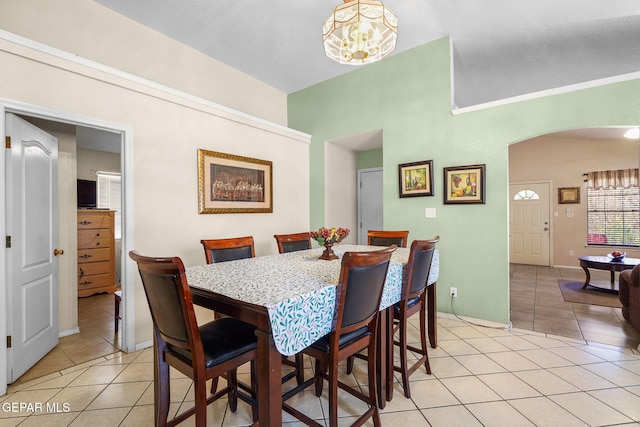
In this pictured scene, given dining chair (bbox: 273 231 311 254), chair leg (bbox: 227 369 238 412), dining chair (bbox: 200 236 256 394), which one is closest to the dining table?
dining chair (bbox: 200 236 256 394)

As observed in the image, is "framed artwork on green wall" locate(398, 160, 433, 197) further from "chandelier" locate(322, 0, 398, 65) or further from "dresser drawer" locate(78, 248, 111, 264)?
"dresser drawer" locate(78, 248, 111, 264)

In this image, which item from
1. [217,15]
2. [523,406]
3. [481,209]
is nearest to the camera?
[523,406]

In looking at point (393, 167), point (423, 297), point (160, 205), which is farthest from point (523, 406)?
point (160, 205)

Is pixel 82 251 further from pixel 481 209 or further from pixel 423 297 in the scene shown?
pixel 481 209

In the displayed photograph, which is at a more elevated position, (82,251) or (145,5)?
(145,5)

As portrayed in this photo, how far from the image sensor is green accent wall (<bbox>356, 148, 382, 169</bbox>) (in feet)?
16.4

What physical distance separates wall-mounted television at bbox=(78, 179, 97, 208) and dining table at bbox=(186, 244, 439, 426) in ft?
13.4

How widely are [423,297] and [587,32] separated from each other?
3353mm

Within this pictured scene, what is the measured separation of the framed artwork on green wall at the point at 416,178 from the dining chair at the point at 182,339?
2.71 m

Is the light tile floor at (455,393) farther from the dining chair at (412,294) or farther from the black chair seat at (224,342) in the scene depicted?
the black chair seat at (224,342)

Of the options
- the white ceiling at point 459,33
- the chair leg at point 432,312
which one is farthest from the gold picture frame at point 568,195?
the chair leg at point 432,312

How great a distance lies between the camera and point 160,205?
278 centimetres

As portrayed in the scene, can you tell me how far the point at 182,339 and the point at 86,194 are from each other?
4.74 metres

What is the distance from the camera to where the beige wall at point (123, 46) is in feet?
8.08
